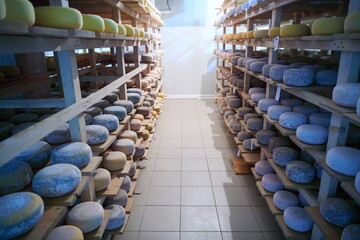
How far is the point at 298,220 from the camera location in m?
1.96

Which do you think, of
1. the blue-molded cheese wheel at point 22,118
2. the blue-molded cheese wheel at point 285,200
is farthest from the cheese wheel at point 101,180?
the blue-molded cheese wheel at point 285,200

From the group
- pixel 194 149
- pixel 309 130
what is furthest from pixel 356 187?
pixel 194 149

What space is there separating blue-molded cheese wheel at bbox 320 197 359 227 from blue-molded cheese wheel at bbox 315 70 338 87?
911mm

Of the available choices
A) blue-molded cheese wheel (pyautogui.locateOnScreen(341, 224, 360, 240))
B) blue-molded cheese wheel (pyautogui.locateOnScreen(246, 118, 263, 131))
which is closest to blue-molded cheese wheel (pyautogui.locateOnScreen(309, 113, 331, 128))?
blue-molded cheese wheel (pyautogui.locateOnScreen(341, 224, 360, 240))

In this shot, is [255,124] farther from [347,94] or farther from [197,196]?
[347,94]

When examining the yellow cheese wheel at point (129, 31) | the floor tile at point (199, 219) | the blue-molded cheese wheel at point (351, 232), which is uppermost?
the yellow cheese wheel at point (129, 31)

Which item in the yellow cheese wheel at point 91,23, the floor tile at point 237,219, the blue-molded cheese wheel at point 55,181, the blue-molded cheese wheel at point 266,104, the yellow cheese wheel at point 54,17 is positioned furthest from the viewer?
the blue-molded cheese wheel at point 266,104

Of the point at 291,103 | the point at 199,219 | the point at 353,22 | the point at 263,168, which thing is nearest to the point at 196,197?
the point at 199,219

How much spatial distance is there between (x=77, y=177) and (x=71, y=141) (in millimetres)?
375

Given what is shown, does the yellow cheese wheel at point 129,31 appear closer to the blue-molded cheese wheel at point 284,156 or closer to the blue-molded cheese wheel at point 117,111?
the blue-molded cheese wheel at point 117,111

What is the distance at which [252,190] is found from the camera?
2.94m

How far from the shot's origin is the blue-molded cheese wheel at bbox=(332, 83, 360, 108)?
4.56 ft

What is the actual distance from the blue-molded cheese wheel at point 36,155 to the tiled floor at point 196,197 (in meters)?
1.09

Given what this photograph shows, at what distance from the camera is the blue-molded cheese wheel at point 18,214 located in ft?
3.53
